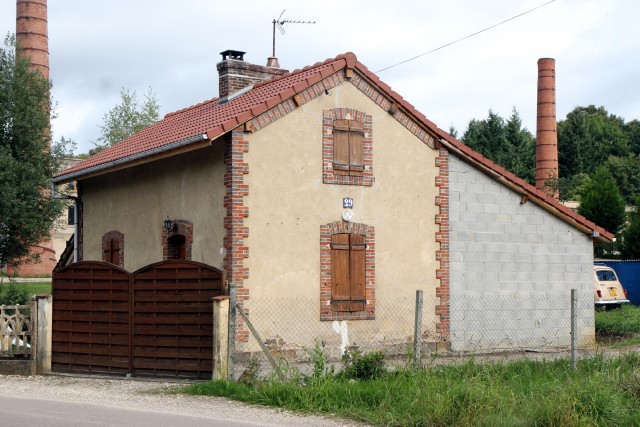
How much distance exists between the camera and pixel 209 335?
571 inches

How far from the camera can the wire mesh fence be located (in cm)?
1781

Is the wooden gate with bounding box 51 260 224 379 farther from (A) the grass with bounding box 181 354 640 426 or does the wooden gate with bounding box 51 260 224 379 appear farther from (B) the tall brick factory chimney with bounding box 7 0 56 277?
(B) the tall brick factory chimney with bounding box 7 0 56 277

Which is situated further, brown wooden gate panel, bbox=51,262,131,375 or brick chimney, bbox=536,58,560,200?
brick chimney, bbox=536,58,560,200

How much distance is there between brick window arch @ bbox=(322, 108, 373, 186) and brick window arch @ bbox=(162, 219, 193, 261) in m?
3.10

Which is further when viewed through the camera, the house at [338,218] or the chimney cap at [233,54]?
the chimney cap at [233,54]

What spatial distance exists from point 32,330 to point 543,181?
33.8 m

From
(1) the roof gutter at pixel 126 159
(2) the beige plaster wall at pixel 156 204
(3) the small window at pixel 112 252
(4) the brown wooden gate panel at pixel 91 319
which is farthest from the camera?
(3) the small window at pixel 112 252

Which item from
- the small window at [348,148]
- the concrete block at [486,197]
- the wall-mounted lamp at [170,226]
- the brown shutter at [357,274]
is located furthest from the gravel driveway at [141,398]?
the concrete block at [486,197]

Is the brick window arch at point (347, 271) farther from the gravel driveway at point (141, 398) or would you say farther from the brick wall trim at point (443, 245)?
the gravel driveway at point (141, 398)

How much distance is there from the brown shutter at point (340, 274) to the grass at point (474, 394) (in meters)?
5.58

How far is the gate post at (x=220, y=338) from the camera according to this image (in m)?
14.0

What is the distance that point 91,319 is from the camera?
16.4m

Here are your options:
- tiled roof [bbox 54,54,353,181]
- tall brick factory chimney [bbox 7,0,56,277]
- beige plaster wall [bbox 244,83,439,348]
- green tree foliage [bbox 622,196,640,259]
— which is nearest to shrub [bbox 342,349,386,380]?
beige plaster wall [bbox 244,83,439,348]

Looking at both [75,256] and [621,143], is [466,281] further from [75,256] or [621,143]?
[621,143]
